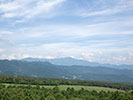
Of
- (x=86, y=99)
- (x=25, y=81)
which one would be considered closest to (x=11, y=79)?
(x=25, y=81)

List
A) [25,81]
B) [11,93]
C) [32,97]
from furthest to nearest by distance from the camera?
[25,81] < [11,93] < [32,97]

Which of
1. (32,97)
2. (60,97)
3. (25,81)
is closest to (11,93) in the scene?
(32,97)

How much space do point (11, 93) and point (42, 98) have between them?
2181cm

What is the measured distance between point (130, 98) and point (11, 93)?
75260 millimetres

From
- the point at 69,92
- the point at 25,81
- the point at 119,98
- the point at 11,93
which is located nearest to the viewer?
the point at 119,98

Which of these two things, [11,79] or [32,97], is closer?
[32,97]

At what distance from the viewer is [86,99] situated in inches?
4870

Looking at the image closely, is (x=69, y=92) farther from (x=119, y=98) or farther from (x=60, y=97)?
(x=119, y=98)

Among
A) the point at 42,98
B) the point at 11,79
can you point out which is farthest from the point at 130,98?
the point at 11,79

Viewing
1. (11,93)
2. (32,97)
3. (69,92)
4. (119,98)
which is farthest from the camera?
(69,92)

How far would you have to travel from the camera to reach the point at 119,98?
104m

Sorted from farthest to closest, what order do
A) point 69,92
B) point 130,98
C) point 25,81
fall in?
point 25,81
point 69,92
point 130,98

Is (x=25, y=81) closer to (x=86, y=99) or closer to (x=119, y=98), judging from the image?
(x=86, y=99)

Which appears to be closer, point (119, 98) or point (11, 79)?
point (119, 98)
